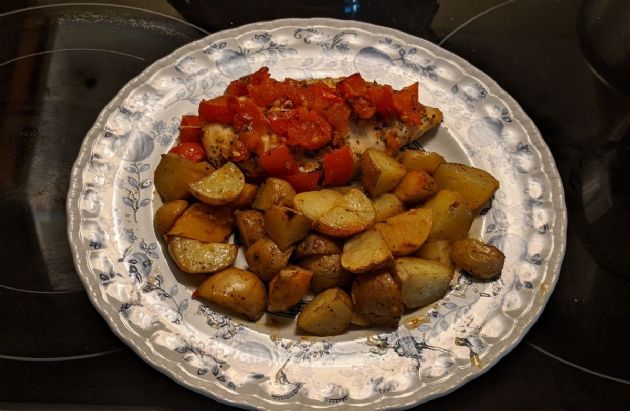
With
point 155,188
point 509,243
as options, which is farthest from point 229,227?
point 509,243

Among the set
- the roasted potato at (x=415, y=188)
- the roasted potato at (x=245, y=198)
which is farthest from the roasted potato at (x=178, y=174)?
the roasted potato at (x=415, y=188)

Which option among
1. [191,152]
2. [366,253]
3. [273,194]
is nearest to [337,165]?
[273,194]

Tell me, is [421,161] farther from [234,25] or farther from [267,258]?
[234,25]

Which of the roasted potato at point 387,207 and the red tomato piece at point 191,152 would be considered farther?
the red tomato piece at point 191,152

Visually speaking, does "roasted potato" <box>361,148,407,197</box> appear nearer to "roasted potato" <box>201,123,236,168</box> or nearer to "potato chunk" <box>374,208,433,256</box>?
"potato chunk" <box>374,208,433,256</box>

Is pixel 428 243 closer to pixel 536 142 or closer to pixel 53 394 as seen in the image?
pixel 536 142

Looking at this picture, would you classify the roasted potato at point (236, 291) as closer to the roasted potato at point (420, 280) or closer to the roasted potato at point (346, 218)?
the roasted potato at point (346, 218)
